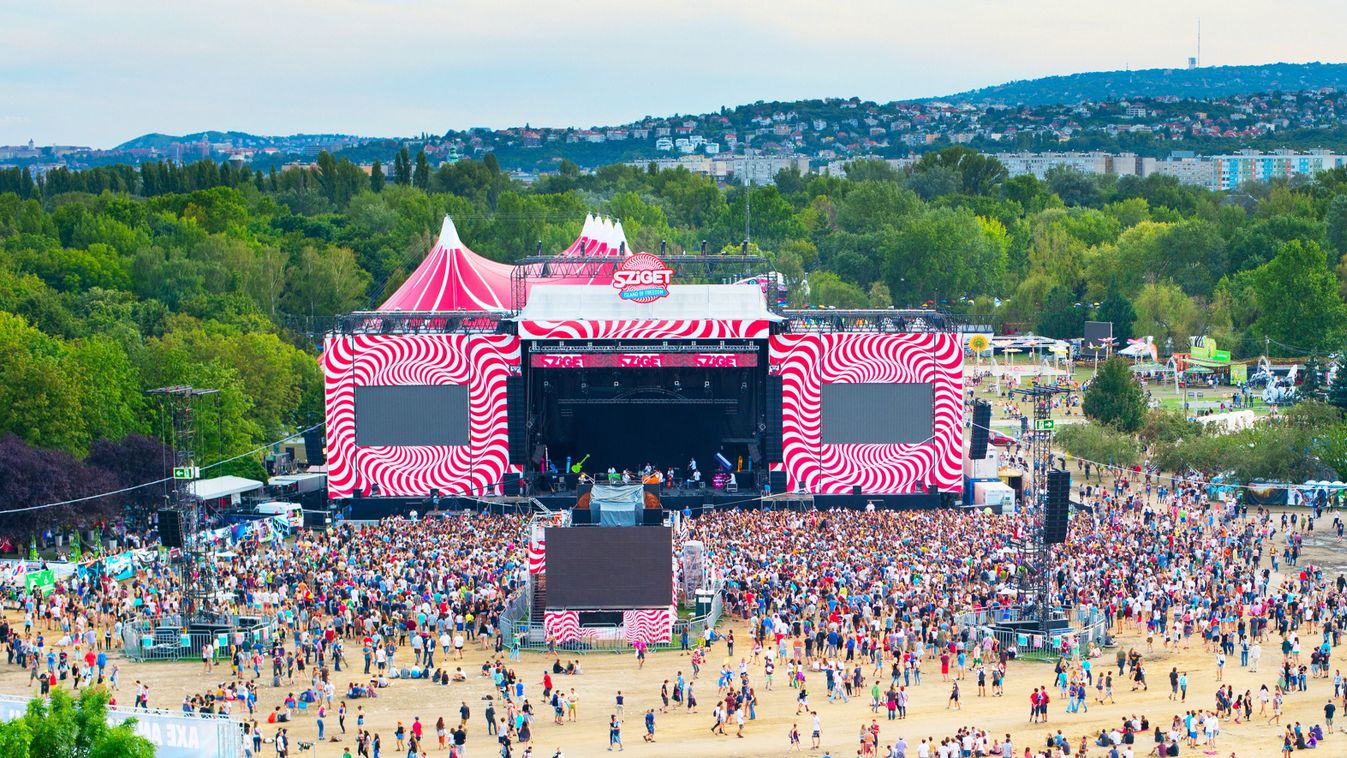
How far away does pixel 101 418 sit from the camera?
179 ft

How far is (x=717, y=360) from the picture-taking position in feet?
181

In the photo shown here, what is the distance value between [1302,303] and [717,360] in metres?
40.0

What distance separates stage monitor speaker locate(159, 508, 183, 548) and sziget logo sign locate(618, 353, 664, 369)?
1641cm

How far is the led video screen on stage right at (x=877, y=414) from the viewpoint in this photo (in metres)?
56.3

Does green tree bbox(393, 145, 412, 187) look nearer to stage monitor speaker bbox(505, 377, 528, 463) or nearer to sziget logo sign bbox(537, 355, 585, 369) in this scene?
stage monitor speaker bbox(505, 377, 528, 463)

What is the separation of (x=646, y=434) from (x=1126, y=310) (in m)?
40.8

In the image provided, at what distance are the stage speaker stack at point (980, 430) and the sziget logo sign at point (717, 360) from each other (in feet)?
21.8

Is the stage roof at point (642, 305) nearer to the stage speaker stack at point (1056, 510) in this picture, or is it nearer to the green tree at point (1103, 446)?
the green tree at point (1103, 446)

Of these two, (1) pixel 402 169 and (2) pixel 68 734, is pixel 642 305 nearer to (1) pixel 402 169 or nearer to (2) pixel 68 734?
(2) pixel 68 734

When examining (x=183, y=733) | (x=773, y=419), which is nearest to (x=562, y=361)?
(x=773, y=419)

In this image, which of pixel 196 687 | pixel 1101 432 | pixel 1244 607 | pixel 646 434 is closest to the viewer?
pixel 196 687

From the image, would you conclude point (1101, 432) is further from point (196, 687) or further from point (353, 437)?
point (196, 687)

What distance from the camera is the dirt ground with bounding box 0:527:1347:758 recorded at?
3381 cm

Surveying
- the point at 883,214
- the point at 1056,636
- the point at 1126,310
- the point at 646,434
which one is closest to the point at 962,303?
the point at 1126,310
